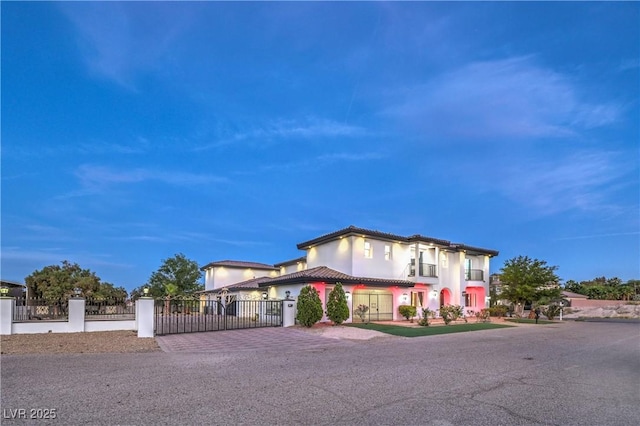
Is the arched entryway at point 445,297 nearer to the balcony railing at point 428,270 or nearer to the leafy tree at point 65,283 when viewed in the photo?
the balcony railing at point 428,270

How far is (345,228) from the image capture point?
1141 inches

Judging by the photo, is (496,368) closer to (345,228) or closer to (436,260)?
(345,228)

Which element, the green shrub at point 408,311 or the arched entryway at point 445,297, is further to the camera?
the arched entryway at point 445,297

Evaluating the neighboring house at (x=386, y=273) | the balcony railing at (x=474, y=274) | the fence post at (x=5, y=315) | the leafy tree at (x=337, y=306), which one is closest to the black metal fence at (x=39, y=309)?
the fence post at (x=5, y=315)

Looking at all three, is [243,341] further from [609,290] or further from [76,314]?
[609,290]

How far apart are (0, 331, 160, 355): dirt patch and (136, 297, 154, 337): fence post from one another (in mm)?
441

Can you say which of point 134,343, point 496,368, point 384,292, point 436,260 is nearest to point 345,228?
point 384,292

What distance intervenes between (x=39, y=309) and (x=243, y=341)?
1013 cm

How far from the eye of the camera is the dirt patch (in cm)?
1277

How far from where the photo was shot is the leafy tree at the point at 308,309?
2247cm

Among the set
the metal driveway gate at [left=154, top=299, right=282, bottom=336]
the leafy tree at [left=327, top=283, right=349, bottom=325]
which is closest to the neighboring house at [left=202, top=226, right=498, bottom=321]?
the leafy tree at [left=327, top=283, right=349, bottom=325]

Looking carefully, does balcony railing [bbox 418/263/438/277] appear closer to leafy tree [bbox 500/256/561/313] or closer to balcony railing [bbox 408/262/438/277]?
balcony railing [bbox 408/262/438/277]

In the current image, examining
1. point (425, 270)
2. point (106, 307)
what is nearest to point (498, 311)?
point (425, 270)

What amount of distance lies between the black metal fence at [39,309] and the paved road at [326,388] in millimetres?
7770
